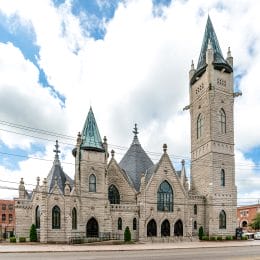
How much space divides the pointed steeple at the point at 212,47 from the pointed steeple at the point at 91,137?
809 inches

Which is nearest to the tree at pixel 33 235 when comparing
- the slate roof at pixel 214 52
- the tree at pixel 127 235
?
the tree at pixel 127 235

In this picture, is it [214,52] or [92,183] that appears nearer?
[92,183]

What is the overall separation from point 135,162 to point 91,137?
387 inches

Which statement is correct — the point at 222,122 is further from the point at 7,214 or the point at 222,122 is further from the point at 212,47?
the point at 7,214

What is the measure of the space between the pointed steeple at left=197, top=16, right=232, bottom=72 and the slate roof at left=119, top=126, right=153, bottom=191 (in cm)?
1563

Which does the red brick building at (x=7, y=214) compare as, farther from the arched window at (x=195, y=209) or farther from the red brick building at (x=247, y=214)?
the red brick building at (x=247, y=214)

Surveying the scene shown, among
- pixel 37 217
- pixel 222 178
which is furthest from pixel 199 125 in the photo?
pixel 37 217

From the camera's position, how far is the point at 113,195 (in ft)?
165

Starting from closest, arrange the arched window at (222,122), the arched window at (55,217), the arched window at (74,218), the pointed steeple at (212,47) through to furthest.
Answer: the arched window at (55,217), the arched window at (74,218), the arched window at (222,122), the pointed steeple at (212,47)

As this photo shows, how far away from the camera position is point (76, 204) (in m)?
44.2

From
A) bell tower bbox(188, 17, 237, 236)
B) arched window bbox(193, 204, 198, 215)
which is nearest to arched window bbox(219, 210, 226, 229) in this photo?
bell tower bbox(188, 17, 237, 236)

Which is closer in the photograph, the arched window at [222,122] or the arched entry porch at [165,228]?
the arched entry porch at [165,228]

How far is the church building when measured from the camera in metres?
43.8

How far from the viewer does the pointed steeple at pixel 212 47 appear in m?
56.4
